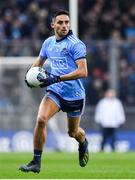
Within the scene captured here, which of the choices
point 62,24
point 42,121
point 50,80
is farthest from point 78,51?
point 42,121

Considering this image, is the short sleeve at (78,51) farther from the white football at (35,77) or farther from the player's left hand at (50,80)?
the white football at (35,77)

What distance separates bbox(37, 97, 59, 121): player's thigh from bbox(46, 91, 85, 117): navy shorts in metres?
0.08

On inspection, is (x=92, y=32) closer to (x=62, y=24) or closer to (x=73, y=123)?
(x=73, y=123)

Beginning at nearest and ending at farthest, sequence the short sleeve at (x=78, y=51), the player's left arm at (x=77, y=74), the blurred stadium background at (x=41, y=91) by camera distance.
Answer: the player's left arm at (x=77, y=74)
the short sleeve at (x=78, y=51)
the blurred stadium background at (x=41, y=91)

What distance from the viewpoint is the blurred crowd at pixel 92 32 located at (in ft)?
89.5

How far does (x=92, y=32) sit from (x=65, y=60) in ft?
51.9

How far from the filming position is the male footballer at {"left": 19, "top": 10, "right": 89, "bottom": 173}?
13.3 metres

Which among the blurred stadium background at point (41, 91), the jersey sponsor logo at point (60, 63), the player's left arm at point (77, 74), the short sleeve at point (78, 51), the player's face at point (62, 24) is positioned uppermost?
the player's face at point (62, 24)

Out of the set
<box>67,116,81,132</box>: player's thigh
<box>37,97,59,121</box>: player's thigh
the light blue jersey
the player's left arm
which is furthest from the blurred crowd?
the player's left arm

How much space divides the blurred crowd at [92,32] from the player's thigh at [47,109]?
44.4 ft

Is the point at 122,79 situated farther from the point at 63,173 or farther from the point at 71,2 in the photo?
the point at 63,173

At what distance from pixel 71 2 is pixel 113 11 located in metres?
3.39

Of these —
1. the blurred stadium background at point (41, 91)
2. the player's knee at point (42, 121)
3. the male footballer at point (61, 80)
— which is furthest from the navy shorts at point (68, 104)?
the blurred stadium background at point (41, 91)

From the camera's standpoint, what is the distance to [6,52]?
27281 mm
